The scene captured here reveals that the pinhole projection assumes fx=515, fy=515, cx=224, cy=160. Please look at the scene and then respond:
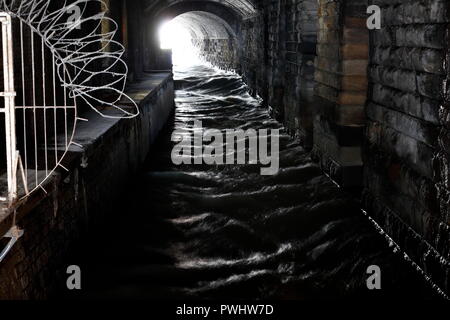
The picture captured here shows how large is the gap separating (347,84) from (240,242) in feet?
8.57

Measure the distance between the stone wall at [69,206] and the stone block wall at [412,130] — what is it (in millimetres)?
3199

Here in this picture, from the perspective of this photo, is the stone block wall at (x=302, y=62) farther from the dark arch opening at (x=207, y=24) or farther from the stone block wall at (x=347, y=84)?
the dark arch opening at (x=207, y=24)

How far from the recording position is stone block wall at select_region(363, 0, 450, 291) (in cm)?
438

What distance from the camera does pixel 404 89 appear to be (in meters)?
5.20

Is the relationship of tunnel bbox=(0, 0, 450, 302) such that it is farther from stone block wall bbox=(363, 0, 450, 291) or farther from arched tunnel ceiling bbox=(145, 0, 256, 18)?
arched tunnel ceiling bbox=(145, 0, 256, 18)

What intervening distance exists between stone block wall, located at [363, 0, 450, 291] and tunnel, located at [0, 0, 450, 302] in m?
0.02

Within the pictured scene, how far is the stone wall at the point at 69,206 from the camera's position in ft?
11.7

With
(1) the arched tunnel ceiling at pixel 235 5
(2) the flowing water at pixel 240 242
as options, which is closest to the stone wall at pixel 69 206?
(2) the flowing water at pixel 240 242

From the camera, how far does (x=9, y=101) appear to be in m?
3.59

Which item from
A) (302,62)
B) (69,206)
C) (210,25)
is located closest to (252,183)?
(302,62)

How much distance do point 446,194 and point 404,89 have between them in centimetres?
133
